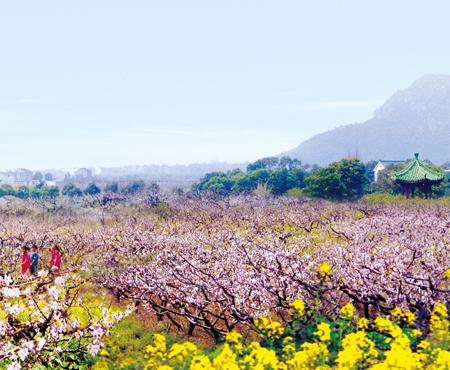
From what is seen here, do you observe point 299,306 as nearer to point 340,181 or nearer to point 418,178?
point 418,178

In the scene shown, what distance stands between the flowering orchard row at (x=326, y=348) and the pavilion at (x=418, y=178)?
34971 millimetres

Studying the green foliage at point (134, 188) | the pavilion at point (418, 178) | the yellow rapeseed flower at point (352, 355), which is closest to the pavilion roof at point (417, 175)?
the pavilion at point (418, 178)

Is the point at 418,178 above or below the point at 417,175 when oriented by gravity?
below

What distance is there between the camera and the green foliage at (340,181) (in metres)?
49.5

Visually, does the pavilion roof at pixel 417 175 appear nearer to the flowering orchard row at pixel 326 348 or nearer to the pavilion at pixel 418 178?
the pavilion at pixel 418 178

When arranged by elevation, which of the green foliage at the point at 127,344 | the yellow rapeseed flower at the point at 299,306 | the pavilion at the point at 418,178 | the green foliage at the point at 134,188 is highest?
the pavilion at the point at 418,178

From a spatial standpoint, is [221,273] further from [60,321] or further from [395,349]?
[395,349]

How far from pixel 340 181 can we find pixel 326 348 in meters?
41.8

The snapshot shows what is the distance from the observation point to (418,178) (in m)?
44.0

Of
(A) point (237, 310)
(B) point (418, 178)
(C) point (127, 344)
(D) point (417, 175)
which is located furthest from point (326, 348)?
(D) point (417, 175)

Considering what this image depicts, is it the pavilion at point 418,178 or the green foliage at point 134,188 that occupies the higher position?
the pavilion at point 418,178

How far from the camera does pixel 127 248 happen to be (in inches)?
809

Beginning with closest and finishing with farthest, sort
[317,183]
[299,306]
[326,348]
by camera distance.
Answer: [326,348], [299,306], [317,183]

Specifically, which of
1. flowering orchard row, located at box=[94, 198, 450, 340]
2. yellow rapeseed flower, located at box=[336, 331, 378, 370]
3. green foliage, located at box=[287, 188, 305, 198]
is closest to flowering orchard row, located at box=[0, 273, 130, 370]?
flowering orchard row, located at box=[94, 198, 450, 340]
